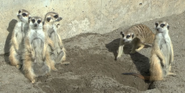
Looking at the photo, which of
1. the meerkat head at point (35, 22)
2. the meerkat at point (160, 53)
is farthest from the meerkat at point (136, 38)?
the meerkat head at point (35, 22)

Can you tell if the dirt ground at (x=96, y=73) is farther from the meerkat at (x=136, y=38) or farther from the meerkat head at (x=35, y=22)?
the meerkat head at (x=35, y=22)

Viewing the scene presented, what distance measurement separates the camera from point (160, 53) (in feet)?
14.4

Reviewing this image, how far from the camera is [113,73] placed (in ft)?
15.3

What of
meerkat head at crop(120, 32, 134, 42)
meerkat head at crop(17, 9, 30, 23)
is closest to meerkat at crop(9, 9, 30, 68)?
meerkat head at crop(17, 9, 30, 23)

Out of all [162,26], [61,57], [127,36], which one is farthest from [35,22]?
[162,26]

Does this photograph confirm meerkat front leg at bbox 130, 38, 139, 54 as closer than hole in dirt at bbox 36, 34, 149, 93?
No

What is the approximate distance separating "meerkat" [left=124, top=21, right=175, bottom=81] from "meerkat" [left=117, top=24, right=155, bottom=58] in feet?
2.80

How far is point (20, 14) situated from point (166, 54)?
94.9 inches

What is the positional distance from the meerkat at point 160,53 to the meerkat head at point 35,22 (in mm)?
1716

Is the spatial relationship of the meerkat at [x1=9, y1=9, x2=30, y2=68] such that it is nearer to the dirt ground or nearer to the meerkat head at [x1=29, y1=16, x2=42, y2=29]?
the dirt ground

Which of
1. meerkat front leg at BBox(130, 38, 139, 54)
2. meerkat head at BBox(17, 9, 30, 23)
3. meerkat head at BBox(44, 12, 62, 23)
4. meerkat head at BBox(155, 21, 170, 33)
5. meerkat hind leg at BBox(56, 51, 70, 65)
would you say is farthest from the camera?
meerkat front leg at BBox(130, 38, 139, 54)

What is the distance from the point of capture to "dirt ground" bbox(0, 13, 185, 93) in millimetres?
4188

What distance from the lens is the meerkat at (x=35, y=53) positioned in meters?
4.41

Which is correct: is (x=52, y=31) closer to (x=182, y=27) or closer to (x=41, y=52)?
(x=41, y=52)
